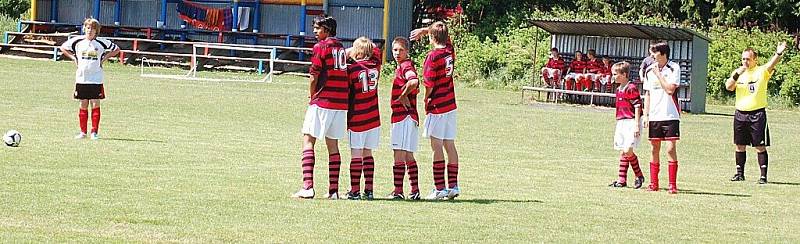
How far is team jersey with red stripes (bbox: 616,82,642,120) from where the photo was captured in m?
15.7

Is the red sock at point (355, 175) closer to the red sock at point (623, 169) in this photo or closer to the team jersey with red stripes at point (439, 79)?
the team jersey with red stripes at point (439, 79)

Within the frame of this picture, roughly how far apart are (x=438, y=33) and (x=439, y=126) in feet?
2.96

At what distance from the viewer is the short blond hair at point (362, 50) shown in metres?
12.8

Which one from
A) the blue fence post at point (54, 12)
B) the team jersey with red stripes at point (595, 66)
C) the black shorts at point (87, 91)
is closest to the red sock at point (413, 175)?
the black shorts at point (87, 91)

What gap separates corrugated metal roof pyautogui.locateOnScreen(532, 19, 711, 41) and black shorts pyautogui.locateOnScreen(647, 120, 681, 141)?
62.1ft

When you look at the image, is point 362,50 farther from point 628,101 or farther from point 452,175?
point 628,101

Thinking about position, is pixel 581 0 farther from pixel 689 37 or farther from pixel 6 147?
pixel 6 147

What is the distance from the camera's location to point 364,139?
12.9m

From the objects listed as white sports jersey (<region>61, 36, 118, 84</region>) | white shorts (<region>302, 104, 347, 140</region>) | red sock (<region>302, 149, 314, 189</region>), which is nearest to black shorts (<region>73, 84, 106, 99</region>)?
white sports jersey (<region>61, 36, 118, 84</region>)

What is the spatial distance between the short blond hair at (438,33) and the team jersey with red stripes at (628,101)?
3440mm

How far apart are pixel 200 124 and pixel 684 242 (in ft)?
42.4

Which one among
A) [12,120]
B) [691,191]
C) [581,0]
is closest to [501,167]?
[691,191]

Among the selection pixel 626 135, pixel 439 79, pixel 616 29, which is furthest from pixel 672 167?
pixel 616 29

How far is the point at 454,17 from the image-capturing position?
171 feet
